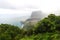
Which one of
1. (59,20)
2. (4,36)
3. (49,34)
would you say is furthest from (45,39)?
(4,36)

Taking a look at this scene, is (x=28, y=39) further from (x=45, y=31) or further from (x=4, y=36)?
(x=4, y=36)

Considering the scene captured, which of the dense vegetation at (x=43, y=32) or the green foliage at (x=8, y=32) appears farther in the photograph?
the green foliage at (x=8, y=32)

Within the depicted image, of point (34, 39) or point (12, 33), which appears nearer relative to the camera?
point (34, 39)

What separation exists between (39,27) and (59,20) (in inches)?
52.1

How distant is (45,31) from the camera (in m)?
11.3

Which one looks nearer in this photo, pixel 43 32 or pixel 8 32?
pixel 43 32

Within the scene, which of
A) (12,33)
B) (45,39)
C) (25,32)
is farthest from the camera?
(12,33)

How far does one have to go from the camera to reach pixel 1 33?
42.5 ft

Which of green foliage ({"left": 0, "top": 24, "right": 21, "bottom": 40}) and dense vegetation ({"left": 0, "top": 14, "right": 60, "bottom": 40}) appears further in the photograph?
green foliage ({"left": 0, "top": 24, "right": 21, "bottom": 40})

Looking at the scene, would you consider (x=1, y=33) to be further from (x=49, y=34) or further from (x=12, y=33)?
(x=49, y=34)

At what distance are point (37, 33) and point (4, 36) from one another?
218cm

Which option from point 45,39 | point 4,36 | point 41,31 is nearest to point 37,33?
point 41,31

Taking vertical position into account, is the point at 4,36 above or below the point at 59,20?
below

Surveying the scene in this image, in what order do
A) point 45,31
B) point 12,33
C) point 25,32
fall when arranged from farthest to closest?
point 12,33 < point 25,32 < point 45,31
